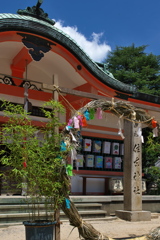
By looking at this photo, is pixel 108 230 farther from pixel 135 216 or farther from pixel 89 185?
pixel 89 185

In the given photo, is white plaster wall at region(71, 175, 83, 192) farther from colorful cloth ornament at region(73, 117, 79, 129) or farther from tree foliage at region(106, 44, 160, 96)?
tree foliage at region(106, 44, 160, 96)

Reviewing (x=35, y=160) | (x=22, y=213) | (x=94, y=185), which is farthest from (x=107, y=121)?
(x=35, y=160)

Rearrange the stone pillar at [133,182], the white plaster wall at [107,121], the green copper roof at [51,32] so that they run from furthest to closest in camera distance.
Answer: the white plaster wall at [107,121]
the stone pillar at [133,182]
the green copper roof at [51,32]

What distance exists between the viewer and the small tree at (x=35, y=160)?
4.76 m

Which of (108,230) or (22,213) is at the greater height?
(22,213)

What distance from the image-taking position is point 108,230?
7.23 metres

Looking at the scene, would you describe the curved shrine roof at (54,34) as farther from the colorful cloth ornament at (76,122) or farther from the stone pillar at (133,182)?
the colorful cloth ornament at (76,122)

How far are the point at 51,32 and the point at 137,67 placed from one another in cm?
1620

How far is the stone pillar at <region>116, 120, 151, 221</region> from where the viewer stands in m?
8.65

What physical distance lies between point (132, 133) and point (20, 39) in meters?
4.18

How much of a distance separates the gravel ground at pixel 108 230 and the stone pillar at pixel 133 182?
0.78ft

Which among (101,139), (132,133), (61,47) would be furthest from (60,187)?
(101,139)

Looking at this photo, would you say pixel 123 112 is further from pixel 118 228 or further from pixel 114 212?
pixel 114 212

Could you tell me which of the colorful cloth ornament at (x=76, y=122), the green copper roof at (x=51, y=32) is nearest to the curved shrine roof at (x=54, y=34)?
the green copper roof at (x=51, y=32)
